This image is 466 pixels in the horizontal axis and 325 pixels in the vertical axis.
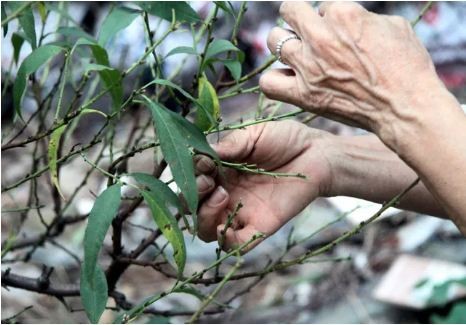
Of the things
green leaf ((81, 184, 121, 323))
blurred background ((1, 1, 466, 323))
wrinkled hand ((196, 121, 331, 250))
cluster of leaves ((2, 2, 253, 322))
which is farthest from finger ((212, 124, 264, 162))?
blurred background ((1, 1, 466, 323))

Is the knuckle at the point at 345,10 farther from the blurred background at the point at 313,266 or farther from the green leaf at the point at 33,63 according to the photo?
the blurred background at the point at 313,266

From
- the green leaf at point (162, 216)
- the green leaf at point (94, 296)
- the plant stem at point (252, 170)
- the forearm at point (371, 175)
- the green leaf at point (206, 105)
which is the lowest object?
the forearm at point (371, 175)

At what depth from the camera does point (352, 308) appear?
3.17 meters

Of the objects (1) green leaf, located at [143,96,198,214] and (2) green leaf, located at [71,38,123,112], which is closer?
(1) green leaf, located at [143,96,198,214]

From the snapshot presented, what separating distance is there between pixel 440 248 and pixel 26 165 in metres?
1.71

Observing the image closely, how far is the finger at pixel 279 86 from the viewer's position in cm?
126

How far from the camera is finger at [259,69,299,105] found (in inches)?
49.6

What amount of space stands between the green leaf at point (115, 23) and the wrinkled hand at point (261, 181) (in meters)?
0.22

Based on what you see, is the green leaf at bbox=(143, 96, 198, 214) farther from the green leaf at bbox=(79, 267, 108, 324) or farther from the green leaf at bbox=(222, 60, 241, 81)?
the green leaf at bbox=(222, 60, 241, 81)

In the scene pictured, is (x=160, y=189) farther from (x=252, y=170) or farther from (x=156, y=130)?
(x=252, y=170)

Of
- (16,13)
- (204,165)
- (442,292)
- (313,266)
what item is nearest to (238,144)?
(204,165)

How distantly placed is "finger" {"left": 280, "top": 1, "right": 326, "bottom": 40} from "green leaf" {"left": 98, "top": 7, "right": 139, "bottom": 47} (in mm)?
222

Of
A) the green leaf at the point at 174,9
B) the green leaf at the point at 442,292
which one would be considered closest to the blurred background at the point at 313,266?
the green leaf at the point at 442,292

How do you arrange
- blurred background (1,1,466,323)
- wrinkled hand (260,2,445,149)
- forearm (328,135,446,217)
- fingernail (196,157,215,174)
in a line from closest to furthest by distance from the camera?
wrinkled hand (260,2,445,149) → fingernail (196,157,215,174) → forearm (328,135,446,217) → blurred background (1,1,466,323)
